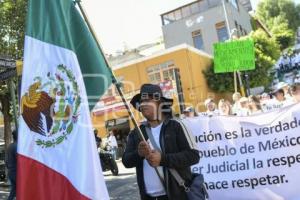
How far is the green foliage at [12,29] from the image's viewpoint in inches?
642

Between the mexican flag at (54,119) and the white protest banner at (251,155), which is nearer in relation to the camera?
the mexican flag at (54,119)

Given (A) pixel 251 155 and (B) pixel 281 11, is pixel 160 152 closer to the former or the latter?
(A) pixel 251 155

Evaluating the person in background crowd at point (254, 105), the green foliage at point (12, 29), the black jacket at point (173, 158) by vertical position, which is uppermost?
the green foliage at point (12, 29)

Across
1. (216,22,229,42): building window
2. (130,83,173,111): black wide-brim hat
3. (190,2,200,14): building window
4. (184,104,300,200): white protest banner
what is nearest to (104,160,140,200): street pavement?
(184,104,300,200): white protest banner

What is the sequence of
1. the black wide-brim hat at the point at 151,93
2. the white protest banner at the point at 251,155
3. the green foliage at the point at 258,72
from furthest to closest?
the green foliage at the point at 258,72, the white protest banner at the point at 251,155, the black wide-brim hat at the point at 151,93

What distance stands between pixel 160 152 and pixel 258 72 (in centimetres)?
3373

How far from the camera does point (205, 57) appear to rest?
3644 centimetres

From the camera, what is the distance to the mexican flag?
11.3 feet

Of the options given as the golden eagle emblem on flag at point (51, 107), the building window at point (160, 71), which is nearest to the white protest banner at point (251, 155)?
the golden eagle emblem on flag at point (51, 107)

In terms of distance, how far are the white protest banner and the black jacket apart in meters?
3.24

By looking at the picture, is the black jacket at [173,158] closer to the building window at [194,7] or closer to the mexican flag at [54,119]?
the mexican flag at [54,119]

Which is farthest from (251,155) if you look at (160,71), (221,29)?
(221,29)

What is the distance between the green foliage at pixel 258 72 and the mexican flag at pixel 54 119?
104 feet

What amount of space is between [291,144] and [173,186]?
3439 millimetres
